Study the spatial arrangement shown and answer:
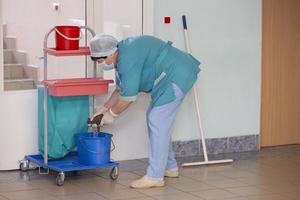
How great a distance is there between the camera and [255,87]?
731 cm

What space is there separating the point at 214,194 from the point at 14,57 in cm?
188

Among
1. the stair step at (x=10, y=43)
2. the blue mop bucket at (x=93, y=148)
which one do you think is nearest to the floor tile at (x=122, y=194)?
the blue mop bucket at (x=93, y=148)

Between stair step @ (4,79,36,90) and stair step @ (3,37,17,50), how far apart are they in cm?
26

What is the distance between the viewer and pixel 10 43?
6238 millimetres

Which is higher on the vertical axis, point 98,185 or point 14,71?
point 14,71

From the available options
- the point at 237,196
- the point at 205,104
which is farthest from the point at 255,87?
the point at 237,196

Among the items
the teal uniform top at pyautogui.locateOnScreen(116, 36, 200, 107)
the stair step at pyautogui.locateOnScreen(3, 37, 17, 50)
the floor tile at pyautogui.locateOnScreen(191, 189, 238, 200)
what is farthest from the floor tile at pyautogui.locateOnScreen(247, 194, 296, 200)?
the stair step at pyautogui.locateOnScreen(3, 37, 17, 50)

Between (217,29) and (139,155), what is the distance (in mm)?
1305

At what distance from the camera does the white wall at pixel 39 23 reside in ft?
20.4

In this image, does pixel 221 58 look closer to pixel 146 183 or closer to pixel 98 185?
pixel 146 183

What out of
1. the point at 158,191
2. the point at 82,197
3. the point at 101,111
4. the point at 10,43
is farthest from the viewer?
the point at 10,43

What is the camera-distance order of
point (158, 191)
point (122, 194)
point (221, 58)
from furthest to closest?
point (221, 58) → point (158, 191) → point (122, 194)

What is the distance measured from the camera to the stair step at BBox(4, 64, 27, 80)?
245 inches

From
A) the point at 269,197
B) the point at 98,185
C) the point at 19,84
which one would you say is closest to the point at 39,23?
the point at 19,84
